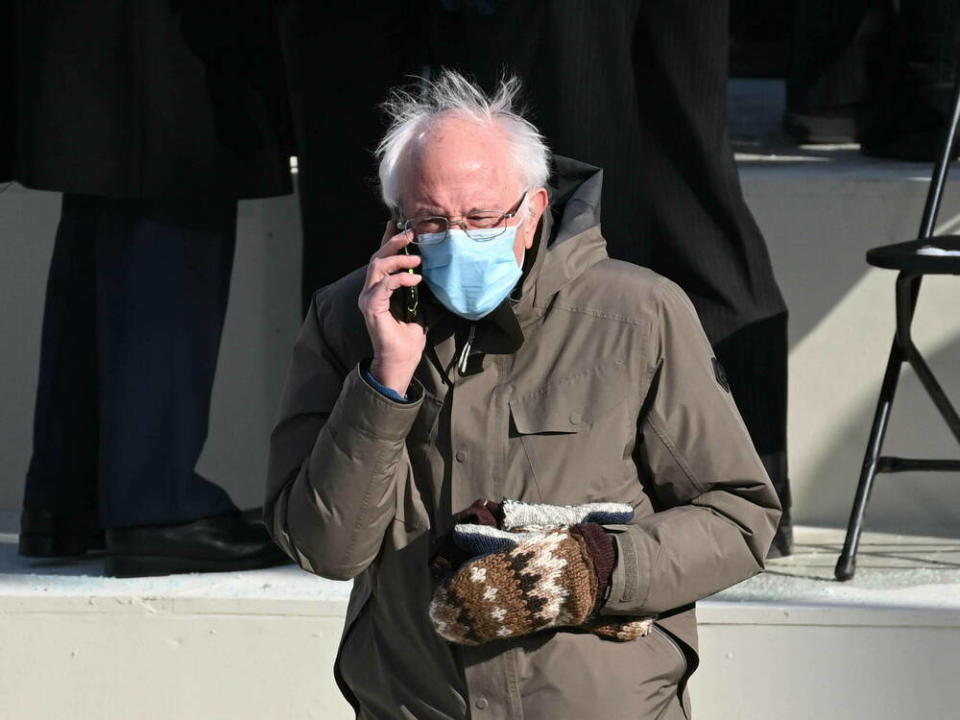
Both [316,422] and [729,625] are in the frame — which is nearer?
[316,422]

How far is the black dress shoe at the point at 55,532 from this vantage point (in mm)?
3375

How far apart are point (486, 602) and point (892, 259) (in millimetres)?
1379

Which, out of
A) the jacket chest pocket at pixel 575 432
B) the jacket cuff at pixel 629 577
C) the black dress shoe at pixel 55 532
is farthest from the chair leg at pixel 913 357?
the black dress shoe at pixel 55 532

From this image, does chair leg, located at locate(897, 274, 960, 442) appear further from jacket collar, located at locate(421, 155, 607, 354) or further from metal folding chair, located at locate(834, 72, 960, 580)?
jacket collar, located at locate(421, 155, 607, 354)

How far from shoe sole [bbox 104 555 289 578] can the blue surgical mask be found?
1366 millimetres

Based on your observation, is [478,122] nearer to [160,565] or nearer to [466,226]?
[466,226]

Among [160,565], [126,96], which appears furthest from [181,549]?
[126,96]

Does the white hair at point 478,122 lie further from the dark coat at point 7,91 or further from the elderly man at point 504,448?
the dark coat at point 7,91

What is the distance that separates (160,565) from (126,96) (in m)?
0.84

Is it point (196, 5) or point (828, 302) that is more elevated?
point (196, 5)

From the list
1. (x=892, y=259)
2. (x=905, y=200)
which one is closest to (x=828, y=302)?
(x=905, y=200)

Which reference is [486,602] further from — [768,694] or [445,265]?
[768,694]

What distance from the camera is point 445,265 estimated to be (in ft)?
6.70

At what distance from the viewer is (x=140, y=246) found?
3.22 m
